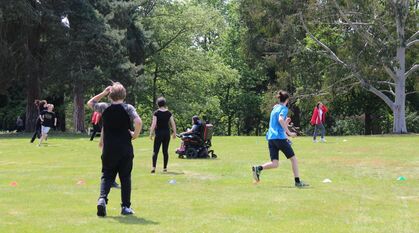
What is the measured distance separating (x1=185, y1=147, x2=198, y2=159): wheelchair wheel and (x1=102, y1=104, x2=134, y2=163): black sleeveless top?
10.9 m

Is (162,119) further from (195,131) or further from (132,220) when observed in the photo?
(132,220)

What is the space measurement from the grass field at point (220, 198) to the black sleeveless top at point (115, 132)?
86 centimetres

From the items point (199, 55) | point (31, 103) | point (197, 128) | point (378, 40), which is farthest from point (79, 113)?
point (197, 128)

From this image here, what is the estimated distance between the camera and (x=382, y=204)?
9.80 meters

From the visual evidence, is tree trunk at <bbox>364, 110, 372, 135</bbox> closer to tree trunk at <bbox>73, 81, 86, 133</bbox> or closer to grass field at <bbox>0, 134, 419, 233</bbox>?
tree trunk at <bbox>73, 81, 86, 133</bbox>

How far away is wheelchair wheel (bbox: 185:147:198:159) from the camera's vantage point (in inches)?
771

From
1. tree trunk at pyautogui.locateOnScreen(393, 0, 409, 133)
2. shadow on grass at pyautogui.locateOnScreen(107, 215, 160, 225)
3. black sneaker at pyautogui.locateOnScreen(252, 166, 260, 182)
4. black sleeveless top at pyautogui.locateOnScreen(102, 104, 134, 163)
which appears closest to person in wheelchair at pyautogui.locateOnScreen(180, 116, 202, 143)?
black sneaker at pyautogui.locateOnScreen(252, 166, 260, 182)

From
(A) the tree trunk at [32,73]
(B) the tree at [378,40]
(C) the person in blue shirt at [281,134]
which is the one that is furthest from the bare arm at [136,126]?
(B) the tree at [378,40]

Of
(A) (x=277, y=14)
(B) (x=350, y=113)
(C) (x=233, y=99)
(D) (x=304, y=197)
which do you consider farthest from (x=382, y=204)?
(C) (x=233, y=99)

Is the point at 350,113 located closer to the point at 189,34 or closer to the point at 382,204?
the point at 189,34

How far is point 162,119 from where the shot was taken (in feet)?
48.4

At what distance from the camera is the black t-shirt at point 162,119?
1473cm

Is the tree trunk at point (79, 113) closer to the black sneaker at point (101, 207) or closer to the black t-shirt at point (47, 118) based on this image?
the black t-shirt at point (47, 118)

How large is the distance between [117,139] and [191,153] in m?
11.0
